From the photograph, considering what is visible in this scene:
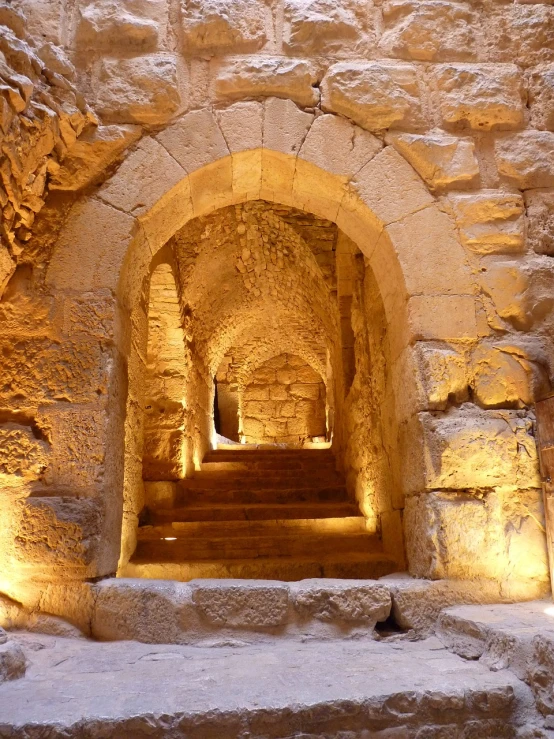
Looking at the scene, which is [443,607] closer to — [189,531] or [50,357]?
[50,357]

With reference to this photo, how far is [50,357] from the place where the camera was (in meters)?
2.64

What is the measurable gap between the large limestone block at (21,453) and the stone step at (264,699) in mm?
825

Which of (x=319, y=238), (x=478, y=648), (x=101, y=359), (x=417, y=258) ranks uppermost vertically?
(x=319, y=238)

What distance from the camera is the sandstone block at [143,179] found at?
9.33 feet

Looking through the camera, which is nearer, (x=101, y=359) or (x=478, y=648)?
(x=478, y=648)

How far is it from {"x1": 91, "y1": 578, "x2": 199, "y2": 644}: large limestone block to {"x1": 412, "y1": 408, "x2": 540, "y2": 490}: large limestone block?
3.88 feet

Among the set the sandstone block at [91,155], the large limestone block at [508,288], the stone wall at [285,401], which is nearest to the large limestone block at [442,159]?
the large limestone block at [508,288]

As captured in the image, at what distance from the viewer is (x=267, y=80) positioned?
9.77 ft

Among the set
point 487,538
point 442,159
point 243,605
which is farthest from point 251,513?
point 442,159

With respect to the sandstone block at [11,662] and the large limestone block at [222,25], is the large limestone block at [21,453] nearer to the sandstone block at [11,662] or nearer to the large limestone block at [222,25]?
the sandstone block at [11,662]

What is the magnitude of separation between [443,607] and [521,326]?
54.1 inches

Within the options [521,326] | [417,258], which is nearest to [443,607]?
[521,326]

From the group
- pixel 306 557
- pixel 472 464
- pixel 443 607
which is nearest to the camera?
pixel 443 607

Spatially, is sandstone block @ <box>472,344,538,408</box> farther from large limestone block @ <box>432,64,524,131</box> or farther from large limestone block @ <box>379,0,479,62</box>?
large limestone block @ <box>379,0,479,62</box>
